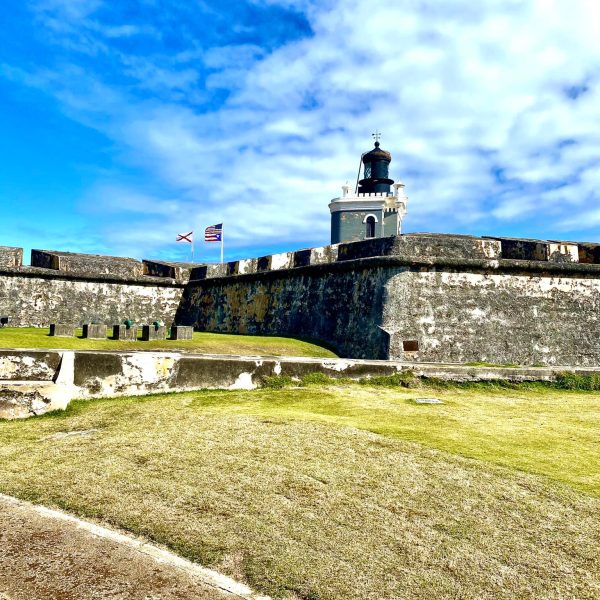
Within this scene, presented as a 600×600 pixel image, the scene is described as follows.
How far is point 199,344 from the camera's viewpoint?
9.25 m

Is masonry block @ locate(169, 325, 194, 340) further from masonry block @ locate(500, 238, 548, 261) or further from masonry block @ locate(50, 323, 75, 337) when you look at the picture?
masonry block @ locate(500, 238, 548, 261)

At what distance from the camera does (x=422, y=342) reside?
976cm

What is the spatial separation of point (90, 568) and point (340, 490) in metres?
1.34

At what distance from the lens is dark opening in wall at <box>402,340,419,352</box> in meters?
9.59

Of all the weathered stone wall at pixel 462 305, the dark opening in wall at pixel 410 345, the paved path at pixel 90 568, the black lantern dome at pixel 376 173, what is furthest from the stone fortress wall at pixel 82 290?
→ the black lantern dome at pixel 376 173

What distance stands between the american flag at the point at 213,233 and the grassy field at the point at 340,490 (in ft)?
56.1

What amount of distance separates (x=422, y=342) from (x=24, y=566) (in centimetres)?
846

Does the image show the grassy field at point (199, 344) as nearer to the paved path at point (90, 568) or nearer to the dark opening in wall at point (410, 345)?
the dark opening in wall at point (410, 345)

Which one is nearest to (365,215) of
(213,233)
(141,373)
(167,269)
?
(213,233)

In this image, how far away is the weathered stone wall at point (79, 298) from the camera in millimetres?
13852

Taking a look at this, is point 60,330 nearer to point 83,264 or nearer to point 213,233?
point 83,264

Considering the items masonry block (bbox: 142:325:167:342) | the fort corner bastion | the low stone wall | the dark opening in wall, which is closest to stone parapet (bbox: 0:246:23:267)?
masonry block (bbox: 142:325:167:342)

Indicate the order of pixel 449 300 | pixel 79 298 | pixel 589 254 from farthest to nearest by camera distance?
pixel 79 298 → pixel 589 254 → pixel 449 300

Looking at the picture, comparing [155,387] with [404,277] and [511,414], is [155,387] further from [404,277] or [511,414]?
[404,277]
